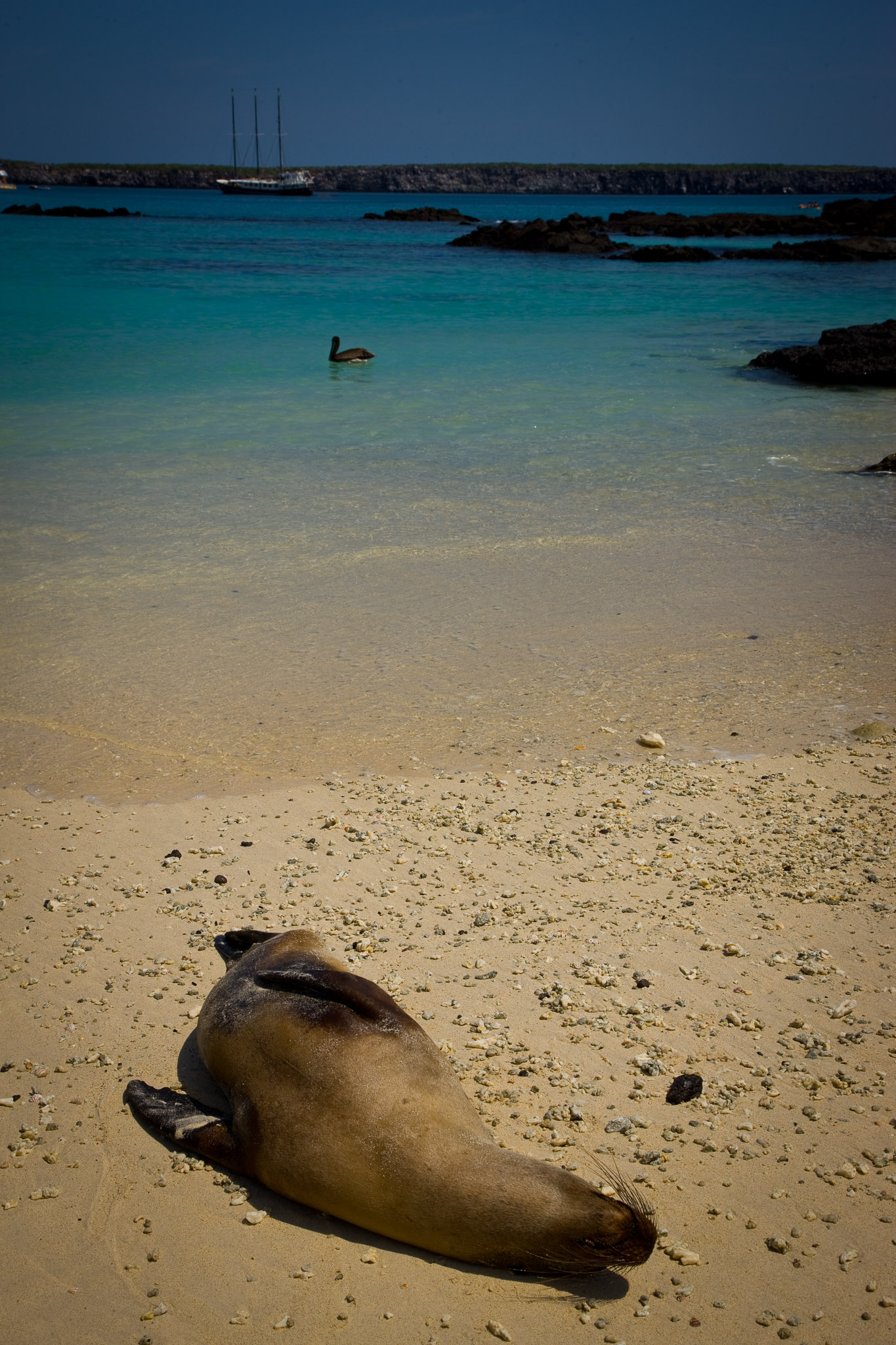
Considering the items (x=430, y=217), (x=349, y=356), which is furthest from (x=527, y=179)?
(x=349, y=356)

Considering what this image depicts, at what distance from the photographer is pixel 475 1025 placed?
320 cm

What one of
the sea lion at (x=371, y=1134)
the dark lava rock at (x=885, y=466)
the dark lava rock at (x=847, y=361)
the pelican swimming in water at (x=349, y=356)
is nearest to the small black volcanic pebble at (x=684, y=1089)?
the sea lion at (x=371, y=1134)

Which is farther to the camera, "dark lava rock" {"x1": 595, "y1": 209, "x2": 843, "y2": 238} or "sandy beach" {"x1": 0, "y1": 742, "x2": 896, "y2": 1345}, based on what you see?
"dark lava rock" {"x1": 595, "y1": 209, "x2": 843, "y2": 238}

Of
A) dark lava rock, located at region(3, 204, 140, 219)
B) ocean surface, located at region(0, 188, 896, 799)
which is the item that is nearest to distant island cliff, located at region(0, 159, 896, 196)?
dark lava rock, located at region(3, 204, 140, 219)

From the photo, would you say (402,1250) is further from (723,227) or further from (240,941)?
(723,227)

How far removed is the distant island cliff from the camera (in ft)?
512

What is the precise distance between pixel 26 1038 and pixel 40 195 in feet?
436

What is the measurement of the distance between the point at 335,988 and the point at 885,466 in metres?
9.89

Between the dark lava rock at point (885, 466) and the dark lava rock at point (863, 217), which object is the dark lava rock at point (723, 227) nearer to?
the dark lava rock at point (863, 217)

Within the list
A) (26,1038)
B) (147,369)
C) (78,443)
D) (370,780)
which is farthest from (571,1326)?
(147,369)

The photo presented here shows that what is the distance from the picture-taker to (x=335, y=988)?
2771 mm

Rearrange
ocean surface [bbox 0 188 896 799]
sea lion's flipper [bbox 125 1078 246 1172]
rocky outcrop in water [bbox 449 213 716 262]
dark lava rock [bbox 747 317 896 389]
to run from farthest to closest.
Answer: rocky outcrop in water [bbox 449 213 716 262] → dark lava rock [bbox 747 317 896 389] → ocean surface [bbox 0 188 896 799] → sea lion's flipper [bbox 125 1078 246 1172]

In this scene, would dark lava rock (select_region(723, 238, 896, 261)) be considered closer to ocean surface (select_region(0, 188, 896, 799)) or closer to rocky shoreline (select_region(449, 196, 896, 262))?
rocky shoreline (select_region(449, 196, 896, 262))

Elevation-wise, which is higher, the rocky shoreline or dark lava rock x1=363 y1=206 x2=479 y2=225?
dark lava rock x1=363 y1=206 x2=479 y2=225
